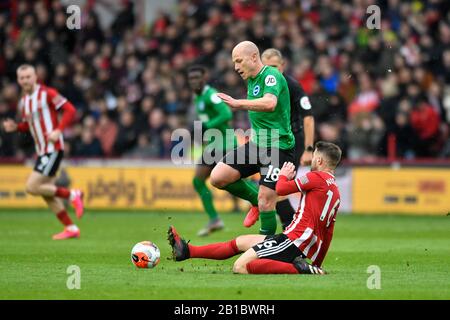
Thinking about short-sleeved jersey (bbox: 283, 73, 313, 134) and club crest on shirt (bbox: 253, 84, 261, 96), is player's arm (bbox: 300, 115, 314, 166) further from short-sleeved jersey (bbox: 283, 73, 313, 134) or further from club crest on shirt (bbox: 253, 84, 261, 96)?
club crest on shirt (bbox: 253, 84, 261, 96)

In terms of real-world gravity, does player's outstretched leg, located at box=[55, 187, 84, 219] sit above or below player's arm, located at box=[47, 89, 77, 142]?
below

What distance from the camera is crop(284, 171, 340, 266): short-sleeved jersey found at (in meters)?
8.83

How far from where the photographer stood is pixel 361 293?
25.9 ft

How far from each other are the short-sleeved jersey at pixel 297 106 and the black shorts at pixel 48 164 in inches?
155

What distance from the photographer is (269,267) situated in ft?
29.3

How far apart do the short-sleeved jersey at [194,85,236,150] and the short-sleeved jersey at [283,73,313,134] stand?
2.50 metres

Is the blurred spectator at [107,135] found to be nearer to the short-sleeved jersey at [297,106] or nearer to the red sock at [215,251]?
the short-sleeved jersey at [297,106]

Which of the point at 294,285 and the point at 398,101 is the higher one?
the point at 398,101

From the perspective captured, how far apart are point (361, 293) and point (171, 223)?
915 centimetres

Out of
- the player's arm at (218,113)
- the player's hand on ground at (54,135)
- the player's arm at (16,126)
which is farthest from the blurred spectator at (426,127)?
the player's arm at (16,126)

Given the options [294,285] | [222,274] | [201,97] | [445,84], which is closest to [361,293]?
[294,285]

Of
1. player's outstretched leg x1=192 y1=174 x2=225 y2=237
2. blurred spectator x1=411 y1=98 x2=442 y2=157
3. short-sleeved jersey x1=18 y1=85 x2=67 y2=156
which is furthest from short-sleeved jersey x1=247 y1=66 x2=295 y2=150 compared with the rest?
blurred spectator x1=411 y1=98 x2=442 y2=157

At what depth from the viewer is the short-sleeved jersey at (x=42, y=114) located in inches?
543
